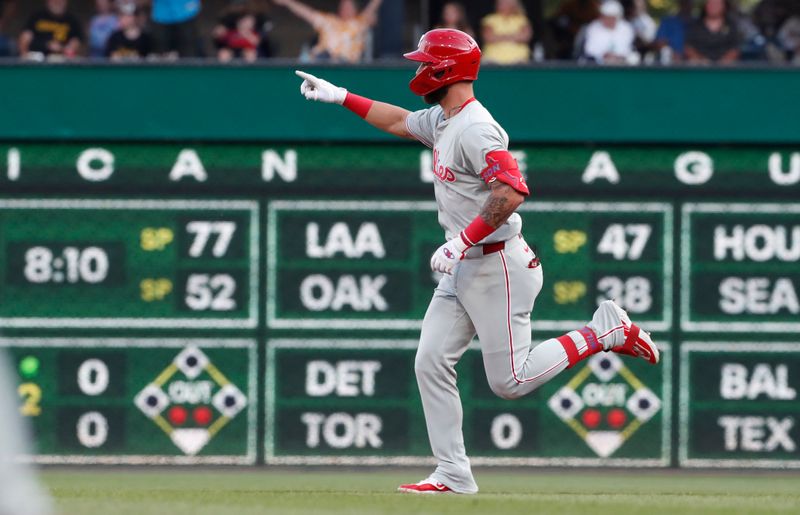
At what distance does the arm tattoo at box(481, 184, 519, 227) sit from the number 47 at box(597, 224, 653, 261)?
4.32 metres

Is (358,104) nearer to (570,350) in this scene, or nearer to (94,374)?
(570,350)

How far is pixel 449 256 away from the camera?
276 inches

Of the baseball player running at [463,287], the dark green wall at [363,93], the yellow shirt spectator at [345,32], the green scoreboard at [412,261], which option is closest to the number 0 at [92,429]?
the green scoreboard at [412,261]

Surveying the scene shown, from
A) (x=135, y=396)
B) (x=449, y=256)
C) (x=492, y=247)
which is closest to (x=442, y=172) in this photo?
(x=492, y=247)

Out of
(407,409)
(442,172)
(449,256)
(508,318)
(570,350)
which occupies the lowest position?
(407,409)

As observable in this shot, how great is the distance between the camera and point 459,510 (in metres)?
6.69

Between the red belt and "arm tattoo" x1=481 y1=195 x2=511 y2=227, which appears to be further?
the red belt

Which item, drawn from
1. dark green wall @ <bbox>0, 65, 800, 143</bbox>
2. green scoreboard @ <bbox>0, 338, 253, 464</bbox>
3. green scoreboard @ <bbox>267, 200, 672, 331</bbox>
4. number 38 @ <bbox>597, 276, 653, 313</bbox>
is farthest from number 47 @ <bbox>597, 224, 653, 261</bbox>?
green scoreboard @ <bbox>0, 338, 253, 464</bbox>

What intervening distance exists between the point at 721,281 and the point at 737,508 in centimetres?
444

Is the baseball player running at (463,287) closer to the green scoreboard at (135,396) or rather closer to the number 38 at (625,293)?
the number 38 at (625,293)

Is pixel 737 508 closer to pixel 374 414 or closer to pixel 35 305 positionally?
pixel 374 414

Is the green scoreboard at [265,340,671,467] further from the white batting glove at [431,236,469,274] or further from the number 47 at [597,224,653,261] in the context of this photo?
the white batting glove at [431,236,469,274]

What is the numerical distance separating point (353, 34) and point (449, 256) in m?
5.22

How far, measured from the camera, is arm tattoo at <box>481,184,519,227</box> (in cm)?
704
